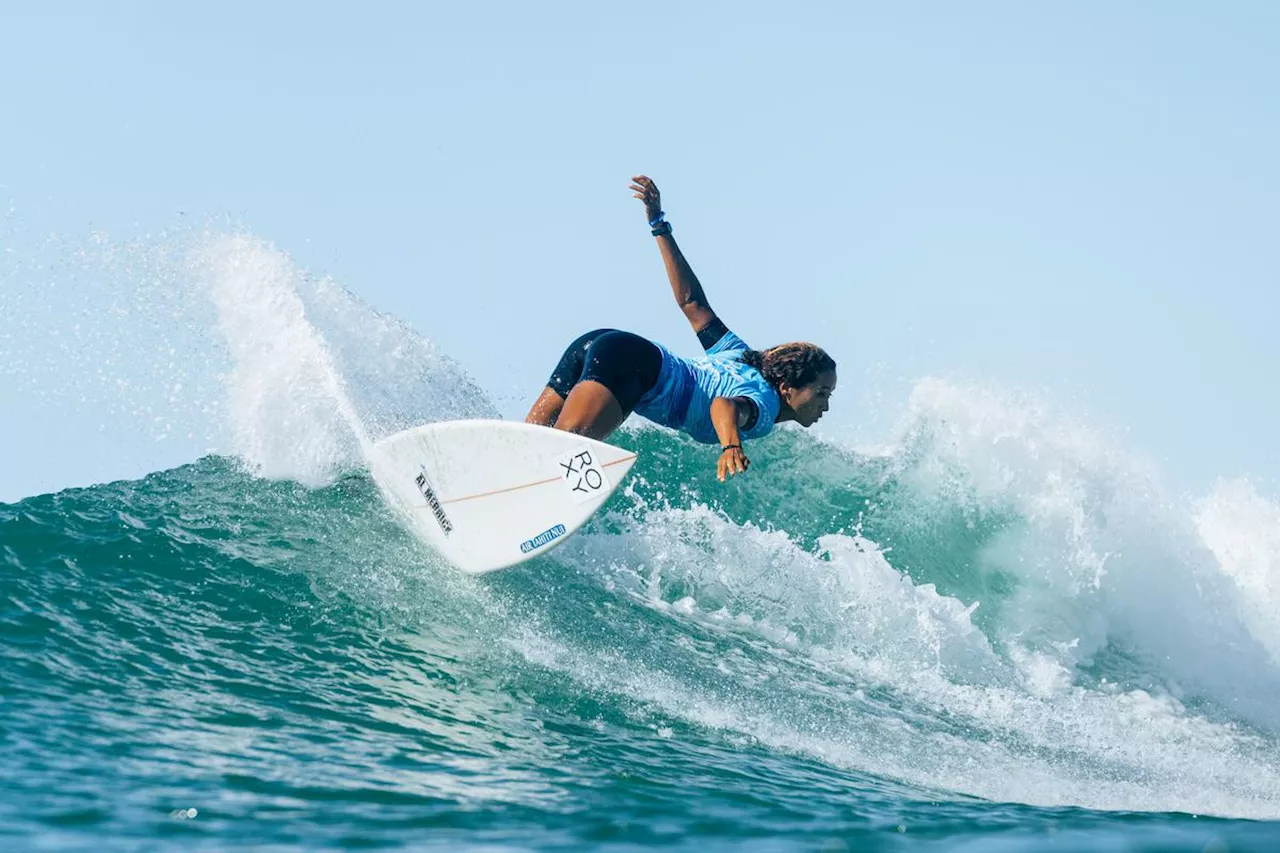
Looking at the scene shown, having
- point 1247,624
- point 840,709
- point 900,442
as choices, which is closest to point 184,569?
point 840,709

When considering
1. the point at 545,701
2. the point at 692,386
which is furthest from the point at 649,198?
the point at 545,701

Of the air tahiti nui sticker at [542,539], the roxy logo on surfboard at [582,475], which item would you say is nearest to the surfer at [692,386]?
the roxy logo on surfboard at [582,475]

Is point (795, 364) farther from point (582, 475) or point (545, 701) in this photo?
point (545, 701)

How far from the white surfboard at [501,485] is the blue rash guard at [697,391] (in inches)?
14.3

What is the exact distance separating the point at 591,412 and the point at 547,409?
671mm

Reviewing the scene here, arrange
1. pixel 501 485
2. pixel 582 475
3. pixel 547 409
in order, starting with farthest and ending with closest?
1. pixel 547 409
2. pixel 501 485
3. pixel 582 475

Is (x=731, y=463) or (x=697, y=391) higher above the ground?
(x=697, y=391)

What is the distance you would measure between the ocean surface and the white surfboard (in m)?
0.24

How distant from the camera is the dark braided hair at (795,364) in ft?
19.1

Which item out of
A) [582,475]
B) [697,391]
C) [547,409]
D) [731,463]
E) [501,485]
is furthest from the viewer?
[547,409]

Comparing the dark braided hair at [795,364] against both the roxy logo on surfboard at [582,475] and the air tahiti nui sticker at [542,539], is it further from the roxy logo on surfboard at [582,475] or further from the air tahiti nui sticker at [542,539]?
the air tahiti nui sticker at [542,539]

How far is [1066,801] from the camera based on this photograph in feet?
14.5

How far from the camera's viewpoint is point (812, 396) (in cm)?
586

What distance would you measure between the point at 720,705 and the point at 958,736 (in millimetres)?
1391
